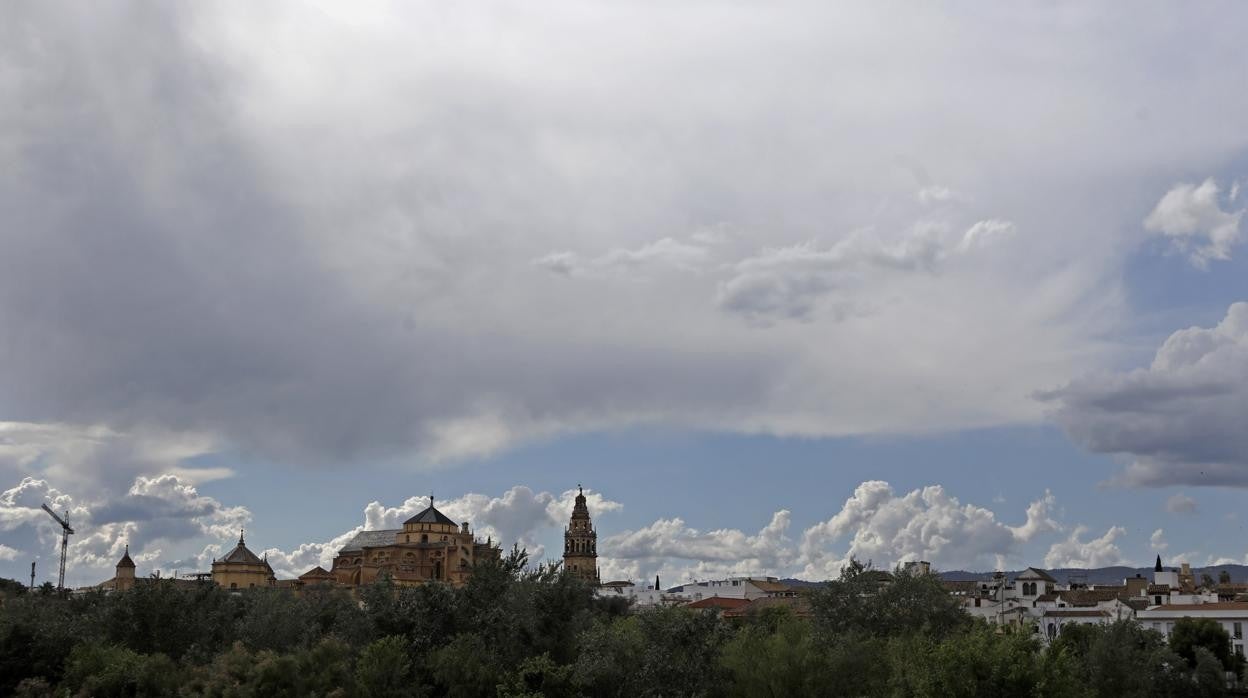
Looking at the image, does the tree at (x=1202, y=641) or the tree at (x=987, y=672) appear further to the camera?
the tree at (x=1202, y=641)

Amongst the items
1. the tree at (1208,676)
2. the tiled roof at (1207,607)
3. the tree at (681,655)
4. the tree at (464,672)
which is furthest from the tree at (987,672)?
the tiled roof at (1207,607)

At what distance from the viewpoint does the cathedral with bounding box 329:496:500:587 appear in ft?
580

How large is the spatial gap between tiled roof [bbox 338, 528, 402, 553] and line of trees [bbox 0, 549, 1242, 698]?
114269 mm

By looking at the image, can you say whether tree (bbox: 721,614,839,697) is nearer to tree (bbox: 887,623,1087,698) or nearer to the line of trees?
the line of trees

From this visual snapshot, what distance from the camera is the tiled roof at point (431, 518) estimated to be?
18888 centimetres

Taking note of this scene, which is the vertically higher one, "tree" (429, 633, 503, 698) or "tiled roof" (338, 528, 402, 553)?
"tiled roof" (338, 528, 402, 553)

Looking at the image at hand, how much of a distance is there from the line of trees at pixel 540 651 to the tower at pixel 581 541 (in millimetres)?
113867

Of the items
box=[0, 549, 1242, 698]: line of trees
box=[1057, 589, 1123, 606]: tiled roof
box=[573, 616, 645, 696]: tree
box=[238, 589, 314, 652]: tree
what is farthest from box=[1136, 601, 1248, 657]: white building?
box=[238, 589, 314, 652]: tree

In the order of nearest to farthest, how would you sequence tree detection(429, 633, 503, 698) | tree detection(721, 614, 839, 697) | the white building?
tree detection(721, 614, 839, 697) → tree detection(429, 633, 503, 698) → the white building

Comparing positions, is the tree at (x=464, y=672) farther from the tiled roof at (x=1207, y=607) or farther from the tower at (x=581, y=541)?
the tower at (x=581, y=541)

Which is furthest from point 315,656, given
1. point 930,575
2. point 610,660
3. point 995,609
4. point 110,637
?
point 995,609

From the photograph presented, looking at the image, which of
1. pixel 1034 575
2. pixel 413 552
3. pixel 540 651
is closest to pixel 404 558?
pixel 413 552

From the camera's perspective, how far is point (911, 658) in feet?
157

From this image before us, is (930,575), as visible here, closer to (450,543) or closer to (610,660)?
(610,660)
